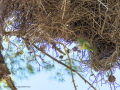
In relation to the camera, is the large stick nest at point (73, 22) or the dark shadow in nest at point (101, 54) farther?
the dark shadow in nest at point (101, 54)

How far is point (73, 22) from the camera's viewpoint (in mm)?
925

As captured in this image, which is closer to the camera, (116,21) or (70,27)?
(116,21)

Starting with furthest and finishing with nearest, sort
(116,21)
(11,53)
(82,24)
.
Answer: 1. (11,53)
2. (82,24)
3. (116,21)

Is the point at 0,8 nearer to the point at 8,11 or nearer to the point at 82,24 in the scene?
Result: the point at 8,11

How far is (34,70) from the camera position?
1223 millimetres

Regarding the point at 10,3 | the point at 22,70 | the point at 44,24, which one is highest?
the point at 10,3

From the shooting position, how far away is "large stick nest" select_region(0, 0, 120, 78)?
0.82m

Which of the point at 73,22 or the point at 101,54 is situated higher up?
the point at 73,22

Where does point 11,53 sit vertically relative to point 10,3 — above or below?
below

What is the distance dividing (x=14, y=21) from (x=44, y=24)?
25cm

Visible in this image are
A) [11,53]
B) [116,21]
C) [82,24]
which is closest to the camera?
[116,21]

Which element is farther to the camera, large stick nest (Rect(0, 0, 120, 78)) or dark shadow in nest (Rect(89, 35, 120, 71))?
dark shadow in nest (Rect(89, 35, 120, 71))

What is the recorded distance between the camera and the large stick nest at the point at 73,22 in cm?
82

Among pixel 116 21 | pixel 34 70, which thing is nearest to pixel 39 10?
pixel 116 21
